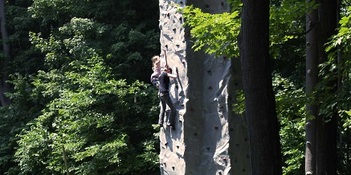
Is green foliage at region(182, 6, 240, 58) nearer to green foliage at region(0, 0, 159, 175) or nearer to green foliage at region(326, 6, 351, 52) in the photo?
green foliage at region(326, 6, 351, 52)

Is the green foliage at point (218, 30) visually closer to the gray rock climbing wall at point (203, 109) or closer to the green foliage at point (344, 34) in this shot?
the green foliage at point (344, 34)

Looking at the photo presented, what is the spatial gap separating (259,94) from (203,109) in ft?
16.3

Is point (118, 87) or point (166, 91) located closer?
point (166, 91)

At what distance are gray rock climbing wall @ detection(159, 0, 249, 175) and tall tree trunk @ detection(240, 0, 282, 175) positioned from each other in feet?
14.5

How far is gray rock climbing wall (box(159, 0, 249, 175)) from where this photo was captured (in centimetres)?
952

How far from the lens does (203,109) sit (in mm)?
9922

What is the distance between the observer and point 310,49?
7367 millimetres

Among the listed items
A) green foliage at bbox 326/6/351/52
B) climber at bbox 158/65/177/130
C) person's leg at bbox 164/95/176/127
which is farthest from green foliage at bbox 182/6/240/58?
person's leg at bbox 164/95/176/127

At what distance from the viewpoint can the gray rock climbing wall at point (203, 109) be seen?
952 cm

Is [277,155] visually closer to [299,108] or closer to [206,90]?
[299,108]

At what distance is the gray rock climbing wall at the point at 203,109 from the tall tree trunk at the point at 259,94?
440 cm

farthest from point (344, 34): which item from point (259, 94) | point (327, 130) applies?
point (327, 130)

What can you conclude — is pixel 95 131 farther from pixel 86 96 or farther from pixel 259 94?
pixel 259 94

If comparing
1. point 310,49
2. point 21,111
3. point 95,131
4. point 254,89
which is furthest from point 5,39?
point 254,89
